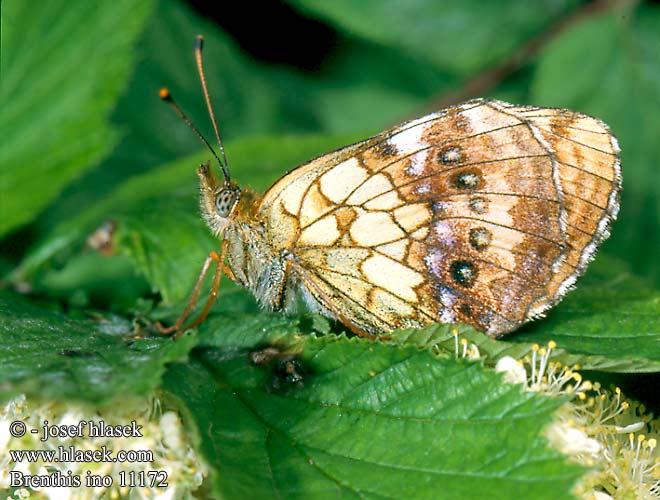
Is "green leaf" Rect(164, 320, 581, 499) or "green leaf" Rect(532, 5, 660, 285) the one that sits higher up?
"green leaf" Rect(532, 5, 660, 285)

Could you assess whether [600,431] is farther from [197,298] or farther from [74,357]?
[74,357]

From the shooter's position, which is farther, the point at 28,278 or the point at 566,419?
the point at 28,278

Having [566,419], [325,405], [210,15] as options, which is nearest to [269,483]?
[325,405]

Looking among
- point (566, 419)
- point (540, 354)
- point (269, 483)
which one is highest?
point (540, 354)

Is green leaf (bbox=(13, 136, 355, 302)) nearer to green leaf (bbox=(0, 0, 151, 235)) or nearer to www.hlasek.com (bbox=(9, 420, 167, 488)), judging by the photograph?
green leaf (bbox=(0, 0, 151, 235))

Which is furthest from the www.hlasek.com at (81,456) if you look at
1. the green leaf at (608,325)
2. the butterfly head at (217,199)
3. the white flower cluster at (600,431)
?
the green leaf at (608,325)

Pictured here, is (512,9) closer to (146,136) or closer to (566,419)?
(146,136)

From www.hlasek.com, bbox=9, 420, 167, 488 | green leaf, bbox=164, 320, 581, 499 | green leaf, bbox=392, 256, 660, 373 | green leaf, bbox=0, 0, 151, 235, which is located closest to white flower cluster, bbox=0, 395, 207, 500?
www.hlasek.com, bbox=9, 420, 167, 488
